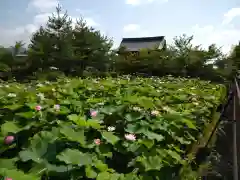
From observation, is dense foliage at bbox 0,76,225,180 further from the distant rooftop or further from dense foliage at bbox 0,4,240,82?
the distant rooftop

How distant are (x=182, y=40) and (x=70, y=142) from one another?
14.5 metres

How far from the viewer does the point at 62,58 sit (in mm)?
10766

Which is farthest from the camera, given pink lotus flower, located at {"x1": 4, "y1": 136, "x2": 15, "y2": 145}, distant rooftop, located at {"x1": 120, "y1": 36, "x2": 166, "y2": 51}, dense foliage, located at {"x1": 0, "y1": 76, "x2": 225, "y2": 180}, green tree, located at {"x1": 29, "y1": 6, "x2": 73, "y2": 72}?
distant rooftop, located at {"x1": 120, "y1": 36, "x2": 166, "y2": 51}

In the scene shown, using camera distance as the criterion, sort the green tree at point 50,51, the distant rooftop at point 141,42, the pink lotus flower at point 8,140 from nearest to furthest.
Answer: the pink lotus flower at point 8,140, the green tree at point 50,51, the distant rooftop at point 141,42

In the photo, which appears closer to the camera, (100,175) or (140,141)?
(100,175)

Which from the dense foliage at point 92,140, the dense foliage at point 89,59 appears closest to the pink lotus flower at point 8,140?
the dense foliage at point 92,140

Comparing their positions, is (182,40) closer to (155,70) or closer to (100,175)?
(155,70)

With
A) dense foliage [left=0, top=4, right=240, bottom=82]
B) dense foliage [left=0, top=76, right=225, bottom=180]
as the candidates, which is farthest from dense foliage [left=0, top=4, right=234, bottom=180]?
dense foliage [left=0, top=4, right=240, bottom=82]

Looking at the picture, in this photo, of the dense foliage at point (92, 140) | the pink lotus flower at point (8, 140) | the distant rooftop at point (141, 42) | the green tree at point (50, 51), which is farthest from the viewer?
the distant rooftop at point (141, 42)

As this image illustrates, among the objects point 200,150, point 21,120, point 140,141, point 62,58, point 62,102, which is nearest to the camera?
point 140,141

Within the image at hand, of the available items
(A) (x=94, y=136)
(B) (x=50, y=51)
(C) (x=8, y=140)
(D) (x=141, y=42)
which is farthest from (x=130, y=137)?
(D) (x=141, y=42)

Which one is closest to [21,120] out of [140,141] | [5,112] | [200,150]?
[5,112]

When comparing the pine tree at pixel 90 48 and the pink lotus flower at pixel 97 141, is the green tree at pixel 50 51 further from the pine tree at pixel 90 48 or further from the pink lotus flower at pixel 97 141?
the pink lotus flower at pixel 97 141

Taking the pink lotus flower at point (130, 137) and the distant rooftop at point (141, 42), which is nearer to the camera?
the pink lotus flower at point (130, 137)
